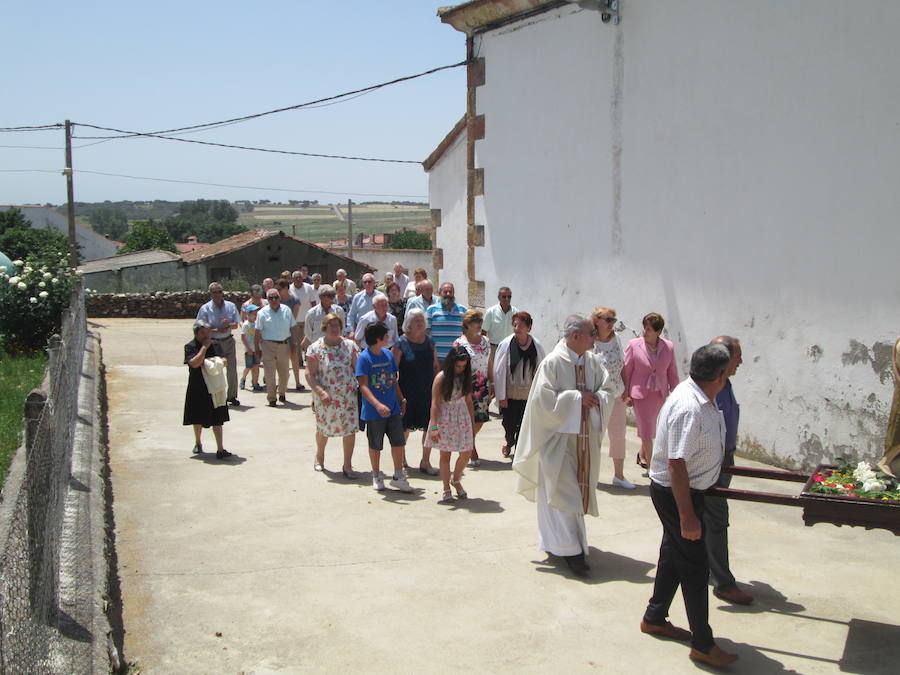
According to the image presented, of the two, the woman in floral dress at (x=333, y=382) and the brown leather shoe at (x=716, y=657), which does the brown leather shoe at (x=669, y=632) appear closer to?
the brown leather shoe at (x=716, y=657)

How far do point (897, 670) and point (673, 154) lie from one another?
20.6ft

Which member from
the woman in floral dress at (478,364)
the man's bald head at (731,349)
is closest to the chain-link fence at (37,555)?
the man's bald head at (731,349)

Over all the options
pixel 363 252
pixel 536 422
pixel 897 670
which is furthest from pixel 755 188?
pixel 363 252

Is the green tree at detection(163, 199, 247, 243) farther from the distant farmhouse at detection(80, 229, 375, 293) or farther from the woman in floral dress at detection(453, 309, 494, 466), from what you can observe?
the woman in floral dress at detection(453, 309, 494, 466)

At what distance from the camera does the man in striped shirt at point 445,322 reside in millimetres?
10172

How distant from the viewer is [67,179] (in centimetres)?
3147

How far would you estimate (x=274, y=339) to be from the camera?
40.2ft

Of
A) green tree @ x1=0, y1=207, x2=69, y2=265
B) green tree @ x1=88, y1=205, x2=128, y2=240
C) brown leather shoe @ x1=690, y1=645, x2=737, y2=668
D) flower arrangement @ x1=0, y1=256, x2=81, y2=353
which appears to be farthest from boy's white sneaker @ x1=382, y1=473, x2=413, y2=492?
green tree @ x1=88, y1=205, x2=128, y2=240

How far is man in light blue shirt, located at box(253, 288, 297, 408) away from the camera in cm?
1224

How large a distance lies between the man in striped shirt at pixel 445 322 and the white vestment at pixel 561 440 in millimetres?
4068

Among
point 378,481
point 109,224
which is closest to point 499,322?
point 378,481

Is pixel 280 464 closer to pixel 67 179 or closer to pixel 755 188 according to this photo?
pixel 755 188

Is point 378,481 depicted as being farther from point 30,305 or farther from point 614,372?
point 30,305

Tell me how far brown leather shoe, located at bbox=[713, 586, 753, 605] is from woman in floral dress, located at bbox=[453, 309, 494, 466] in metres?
3.53
